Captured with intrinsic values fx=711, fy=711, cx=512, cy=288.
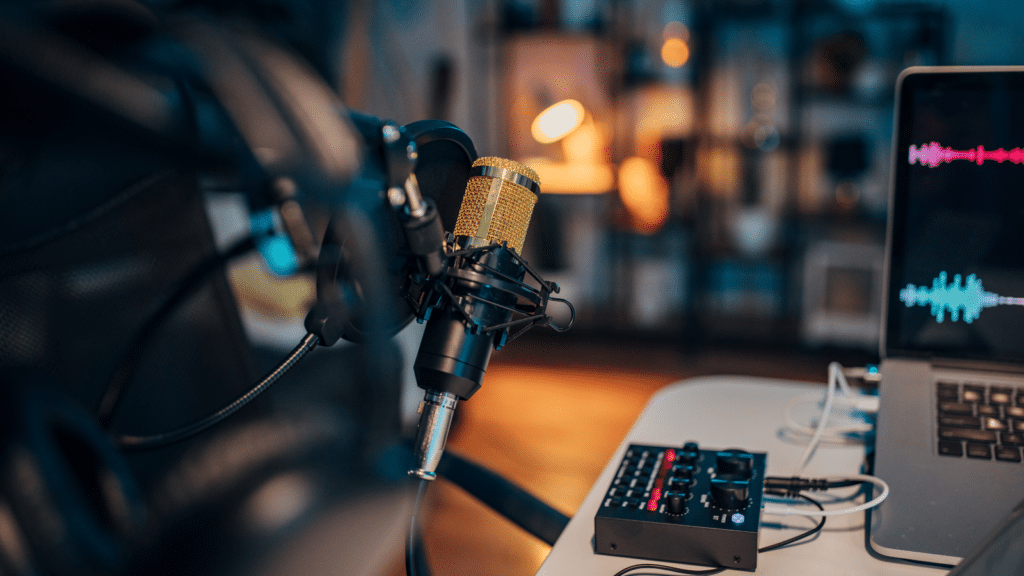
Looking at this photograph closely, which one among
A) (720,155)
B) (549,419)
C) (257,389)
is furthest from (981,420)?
(720,155)

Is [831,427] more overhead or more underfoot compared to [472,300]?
more underfoot

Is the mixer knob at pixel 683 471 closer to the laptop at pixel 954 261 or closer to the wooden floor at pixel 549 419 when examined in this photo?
the laptop at pixel 954 261

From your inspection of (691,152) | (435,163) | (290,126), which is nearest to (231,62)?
(290,126)

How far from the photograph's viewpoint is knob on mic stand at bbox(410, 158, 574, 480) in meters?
0.40

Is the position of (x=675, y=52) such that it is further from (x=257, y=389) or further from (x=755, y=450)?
(x=257, y=389)

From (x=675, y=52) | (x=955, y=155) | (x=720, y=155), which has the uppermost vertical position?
(x=675, y=52)

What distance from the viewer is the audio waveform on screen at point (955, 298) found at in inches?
24.9

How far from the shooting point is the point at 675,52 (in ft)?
10.4

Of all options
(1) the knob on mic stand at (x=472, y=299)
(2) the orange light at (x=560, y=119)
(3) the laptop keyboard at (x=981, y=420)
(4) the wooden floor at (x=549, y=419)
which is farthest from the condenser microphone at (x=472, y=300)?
(2) the orange light at (x=560, y=119)

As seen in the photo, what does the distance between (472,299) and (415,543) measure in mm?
175

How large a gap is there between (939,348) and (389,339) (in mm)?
607

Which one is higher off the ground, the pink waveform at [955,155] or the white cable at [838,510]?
the pink waveform at [955,155]

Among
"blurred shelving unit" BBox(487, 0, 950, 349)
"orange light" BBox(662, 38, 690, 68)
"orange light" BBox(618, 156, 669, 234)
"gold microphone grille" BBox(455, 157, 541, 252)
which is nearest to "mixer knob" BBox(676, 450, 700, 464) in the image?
"gold microphone grille" BBox(455, 157, 541, 252)

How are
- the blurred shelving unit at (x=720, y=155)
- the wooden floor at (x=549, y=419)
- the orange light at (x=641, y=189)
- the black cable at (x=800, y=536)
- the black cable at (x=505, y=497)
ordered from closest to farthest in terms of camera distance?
the black cable at (x=800, y=536)
the black cable at (x=505, y=497)
the wooden floor at (x=549, y=419)
the blurred shelving unit at (x=720, y=155)
the orange light at (x=641, y=189)
